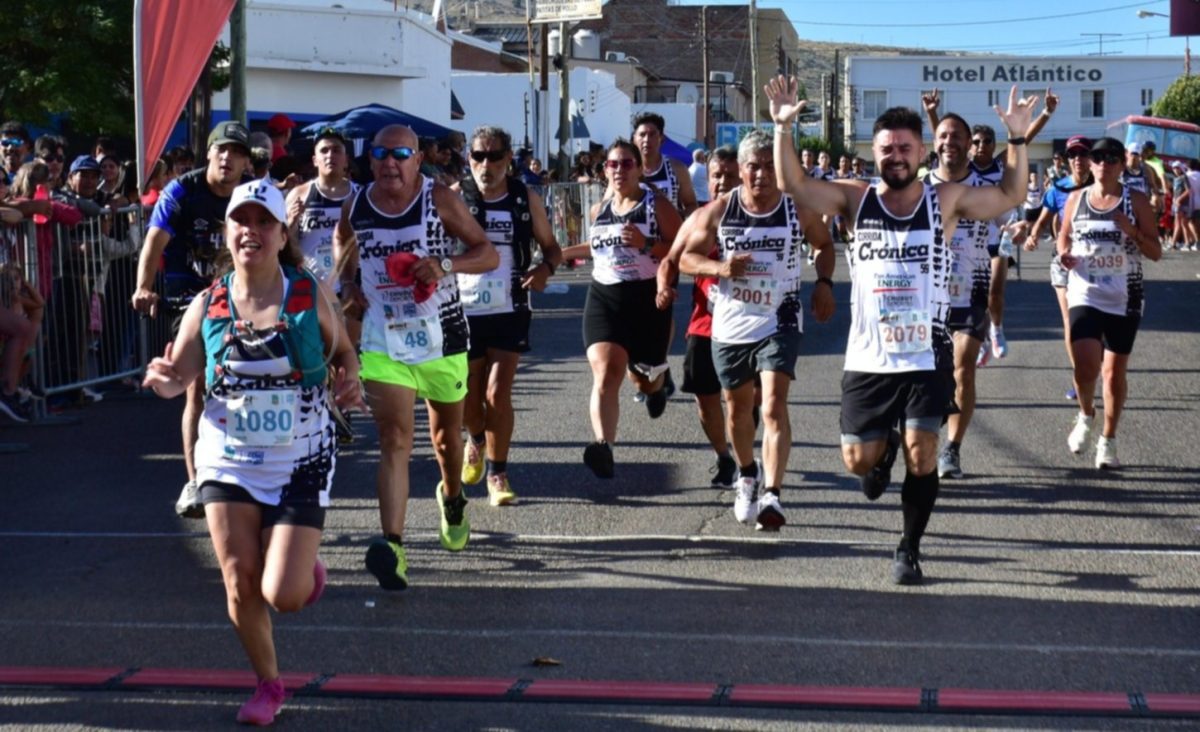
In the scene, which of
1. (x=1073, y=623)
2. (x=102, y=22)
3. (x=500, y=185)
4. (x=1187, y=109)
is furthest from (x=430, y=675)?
(x=1187, y=109)

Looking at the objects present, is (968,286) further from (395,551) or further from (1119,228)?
(395,551)

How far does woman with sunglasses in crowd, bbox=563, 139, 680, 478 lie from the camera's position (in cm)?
1017

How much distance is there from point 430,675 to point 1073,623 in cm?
260

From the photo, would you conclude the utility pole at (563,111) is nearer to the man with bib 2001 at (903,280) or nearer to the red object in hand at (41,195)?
the red object in hand at (41,195)

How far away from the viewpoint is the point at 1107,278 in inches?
423

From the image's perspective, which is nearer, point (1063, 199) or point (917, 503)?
point (917, 503)

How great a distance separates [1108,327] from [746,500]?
9.86 feet

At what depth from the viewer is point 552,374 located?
51.0 ft

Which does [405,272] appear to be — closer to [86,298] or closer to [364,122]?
[86,298]

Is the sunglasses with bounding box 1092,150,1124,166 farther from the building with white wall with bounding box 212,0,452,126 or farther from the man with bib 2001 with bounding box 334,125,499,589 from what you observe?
the building with white wall with bounding box 212,0,452,126

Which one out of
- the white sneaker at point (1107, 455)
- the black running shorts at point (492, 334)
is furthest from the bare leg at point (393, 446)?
the white sneaker at point (1107, 455)

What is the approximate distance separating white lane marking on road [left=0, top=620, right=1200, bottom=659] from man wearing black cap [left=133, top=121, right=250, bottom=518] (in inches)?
84.2

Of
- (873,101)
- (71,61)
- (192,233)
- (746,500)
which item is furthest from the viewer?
(873,101)

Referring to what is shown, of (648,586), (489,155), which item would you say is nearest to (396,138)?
(489,155)
